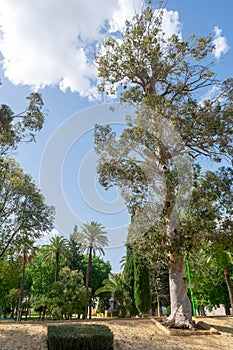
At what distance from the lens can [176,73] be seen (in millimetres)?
12523

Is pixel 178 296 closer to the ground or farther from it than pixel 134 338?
farther from it

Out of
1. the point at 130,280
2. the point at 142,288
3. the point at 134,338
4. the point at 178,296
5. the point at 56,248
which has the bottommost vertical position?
the point at 134,338

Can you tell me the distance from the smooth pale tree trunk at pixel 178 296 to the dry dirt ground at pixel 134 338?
72 cm

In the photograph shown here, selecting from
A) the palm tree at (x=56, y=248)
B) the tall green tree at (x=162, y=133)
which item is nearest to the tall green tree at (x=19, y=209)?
the tall green tree at (x=162, y=133)

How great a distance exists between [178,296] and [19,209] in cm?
837

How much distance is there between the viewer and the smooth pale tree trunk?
404 inches

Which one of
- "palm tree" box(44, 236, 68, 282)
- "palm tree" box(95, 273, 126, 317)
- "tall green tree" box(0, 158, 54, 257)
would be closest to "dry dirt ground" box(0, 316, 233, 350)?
"tall green tree" box(0, 158, 54, 257)

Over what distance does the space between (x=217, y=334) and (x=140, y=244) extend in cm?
374

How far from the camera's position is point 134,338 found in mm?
8648

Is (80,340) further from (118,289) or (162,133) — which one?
(118,289)


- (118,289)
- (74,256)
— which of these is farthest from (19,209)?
(74,256)

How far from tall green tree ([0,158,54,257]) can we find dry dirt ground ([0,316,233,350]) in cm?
488

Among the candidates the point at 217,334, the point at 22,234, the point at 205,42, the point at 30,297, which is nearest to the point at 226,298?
the point at 217,334

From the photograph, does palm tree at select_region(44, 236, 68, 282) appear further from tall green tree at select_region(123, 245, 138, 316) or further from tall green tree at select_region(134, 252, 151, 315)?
tall green tree at select_region(134, 252, 151, 315)
